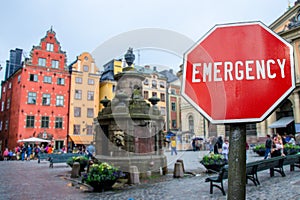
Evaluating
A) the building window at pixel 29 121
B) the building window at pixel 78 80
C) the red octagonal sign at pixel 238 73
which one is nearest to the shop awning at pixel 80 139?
the building window at pixel 29 121

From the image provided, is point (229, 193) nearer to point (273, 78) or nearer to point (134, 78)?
point (273, 78)

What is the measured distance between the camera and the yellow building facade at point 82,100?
39156 millimetres

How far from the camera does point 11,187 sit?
9.74 metres

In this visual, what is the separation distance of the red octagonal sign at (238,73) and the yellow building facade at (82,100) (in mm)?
39093

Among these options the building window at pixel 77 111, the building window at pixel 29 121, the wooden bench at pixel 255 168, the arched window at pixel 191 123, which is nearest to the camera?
the wooden bench at pixel 255 168

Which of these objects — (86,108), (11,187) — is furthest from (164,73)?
(11,187)

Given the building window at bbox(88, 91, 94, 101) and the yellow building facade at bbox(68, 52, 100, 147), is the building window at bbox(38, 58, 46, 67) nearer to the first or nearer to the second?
the yellow building facade at bbox(68, 52, 100, 147)

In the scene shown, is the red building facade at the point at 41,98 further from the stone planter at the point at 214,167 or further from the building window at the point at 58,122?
the stone planter at the point at 214,167

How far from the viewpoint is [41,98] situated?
122ft

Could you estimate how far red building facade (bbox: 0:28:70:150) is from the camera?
117 feet

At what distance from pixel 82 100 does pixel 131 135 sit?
30.7m

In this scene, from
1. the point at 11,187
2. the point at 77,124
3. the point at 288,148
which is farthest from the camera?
the point at 77,124

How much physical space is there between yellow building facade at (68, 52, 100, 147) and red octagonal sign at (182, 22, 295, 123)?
1539 inches

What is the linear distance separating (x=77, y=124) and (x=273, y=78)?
4011 centimetres
